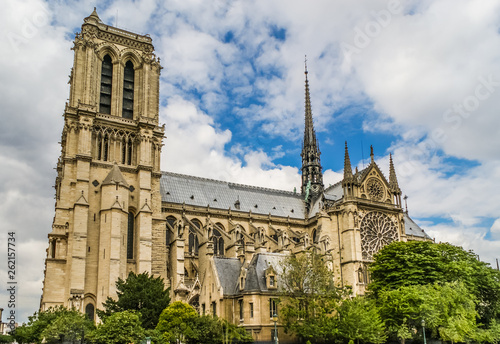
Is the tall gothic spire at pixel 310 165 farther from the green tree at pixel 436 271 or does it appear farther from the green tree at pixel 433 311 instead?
the green tree at pixel 433 311

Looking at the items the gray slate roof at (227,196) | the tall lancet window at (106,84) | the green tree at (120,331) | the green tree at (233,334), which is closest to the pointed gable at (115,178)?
the tall lancet window at (106,84)

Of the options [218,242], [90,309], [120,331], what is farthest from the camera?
[218,242]

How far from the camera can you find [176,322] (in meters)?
35.7

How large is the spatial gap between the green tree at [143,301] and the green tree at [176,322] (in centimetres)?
189

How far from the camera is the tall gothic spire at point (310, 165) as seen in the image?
80.3 meters

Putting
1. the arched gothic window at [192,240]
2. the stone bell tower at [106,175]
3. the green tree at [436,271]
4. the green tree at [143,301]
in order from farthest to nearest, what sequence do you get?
the arched gothic window at [192,240] < the stone bell tower at [106,175] < the green tree at [436,271] < the green tree at [143,301]

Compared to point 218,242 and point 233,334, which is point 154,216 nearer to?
point 218,242

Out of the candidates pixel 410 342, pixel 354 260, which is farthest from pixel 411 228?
pixel 410 342

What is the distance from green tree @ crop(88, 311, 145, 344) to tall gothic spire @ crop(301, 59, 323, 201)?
48.4 m

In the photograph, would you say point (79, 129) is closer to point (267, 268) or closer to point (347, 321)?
point (267, 268)

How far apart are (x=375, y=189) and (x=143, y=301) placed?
41.4 m

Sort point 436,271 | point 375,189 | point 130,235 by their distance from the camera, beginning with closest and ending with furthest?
point 436,271
point 130,235
point 375,189

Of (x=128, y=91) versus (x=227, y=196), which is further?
(x=227, y=196)

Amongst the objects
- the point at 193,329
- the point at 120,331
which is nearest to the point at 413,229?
the point at 193,329
